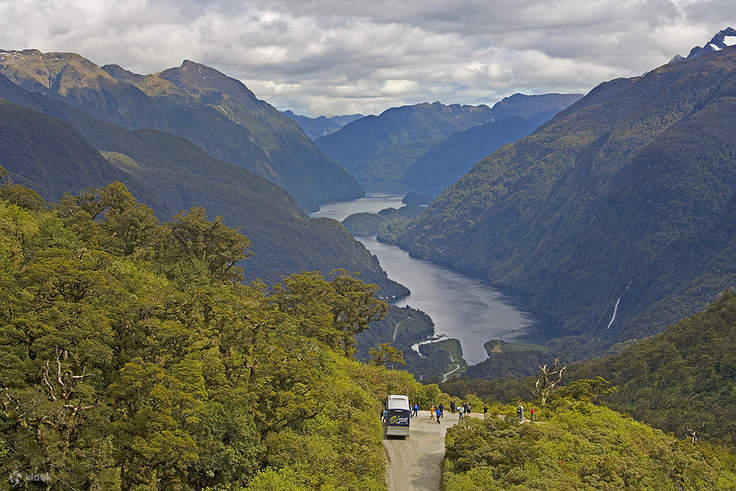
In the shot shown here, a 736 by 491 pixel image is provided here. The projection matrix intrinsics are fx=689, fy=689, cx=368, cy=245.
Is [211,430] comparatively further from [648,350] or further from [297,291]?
[648,350]

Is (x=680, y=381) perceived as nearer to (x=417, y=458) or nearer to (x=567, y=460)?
(x=417, y=458)

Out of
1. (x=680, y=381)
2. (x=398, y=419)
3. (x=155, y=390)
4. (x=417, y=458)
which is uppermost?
(x=155, y=390)

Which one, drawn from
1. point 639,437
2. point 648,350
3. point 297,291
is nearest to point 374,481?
point 639,437

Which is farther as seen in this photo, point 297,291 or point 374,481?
point 297,291

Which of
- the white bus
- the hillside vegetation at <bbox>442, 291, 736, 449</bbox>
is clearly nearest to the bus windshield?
the white bus

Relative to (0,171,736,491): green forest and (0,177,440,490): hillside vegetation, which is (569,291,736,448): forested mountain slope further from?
(0,177,440,490): hillside vegetation

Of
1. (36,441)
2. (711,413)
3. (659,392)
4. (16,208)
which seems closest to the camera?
(36,441)

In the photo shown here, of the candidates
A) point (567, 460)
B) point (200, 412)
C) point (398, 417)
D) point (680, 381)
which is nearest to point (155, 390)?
point (200, 412)
